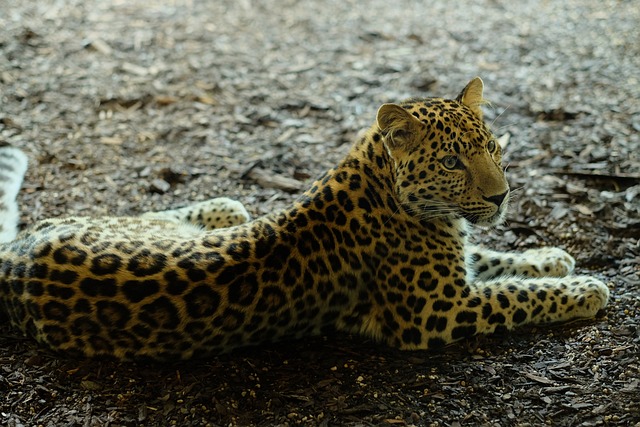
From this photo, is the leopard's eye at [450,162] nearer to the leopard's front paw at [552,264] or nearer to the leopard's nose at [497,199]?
the leopard's nose at [497,199]

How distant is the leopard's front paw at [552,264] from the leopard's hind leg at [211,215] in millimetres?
2598

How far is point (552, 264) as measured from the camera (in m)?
6.59

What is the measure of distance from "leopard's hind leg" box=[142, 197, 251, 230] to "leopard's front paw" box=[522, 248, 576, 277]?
2598 millimetres

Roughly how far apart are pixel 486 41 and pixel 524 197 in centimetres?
416

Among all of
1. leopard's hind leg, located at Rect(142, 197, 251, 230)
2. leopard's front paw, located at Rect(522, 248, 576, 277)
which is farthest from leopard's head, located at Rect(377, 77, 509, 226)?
leopard's hind leg, located at Rect(142, 197, 251, 230)

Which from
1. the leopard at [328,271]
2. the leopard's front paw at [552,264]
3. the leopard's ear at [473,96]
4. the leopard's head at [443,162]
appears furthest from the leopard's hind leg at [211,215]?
the leopard's front paw at [552,264]

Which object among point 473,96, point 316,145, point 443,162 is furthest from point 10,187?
point 473,96

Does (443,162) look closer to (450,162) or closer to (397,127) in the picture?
(450,162)

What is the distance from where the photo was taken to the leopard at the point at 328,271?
5.40 m

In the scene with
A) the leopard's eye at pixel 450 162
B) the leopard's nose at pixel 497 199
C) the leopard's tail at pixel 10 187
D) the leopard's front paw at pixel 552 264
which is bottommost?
the leopard's tail at pixel 10 187

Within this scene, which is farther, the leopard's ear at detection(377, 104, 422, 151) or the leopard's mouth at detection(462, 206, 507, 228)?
the leopard's mouth at detection(462, 206, 507, 228)

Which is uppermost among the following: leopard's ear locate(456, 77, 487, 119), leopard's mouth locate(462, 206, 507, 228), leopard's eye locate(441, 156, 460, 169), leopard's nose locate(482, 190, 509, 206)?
leopard's ear locate(456, 77, 487, 119)

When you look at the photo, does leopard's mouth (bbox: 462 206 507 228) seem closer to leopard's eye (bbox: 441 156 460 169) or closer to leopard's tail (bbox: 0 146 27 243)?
leopard's eye (bbox: 441 156 460 169)

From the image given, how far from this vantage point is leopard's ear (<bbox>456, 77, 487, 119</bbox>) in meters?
6.04
